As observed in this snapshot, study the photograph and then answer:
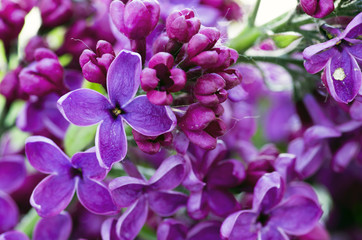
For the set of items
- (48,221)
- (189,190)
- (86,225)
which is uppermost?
(189,190)

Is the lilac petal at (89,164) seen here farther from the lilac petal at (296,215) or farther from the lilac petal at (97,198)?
the lilac petal at (296,215)

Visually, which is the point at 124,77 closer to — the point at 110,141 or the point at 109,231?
the point at 110,141

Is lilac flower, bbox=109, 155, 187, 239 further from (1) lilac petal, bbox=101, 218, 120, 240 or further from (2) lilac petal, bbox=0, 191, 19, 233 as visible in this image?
(2) lilac petal, bbox=0, 191, 19, 233

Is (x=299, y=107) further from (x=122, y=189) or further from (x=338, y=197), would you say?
(x=122, y=189)

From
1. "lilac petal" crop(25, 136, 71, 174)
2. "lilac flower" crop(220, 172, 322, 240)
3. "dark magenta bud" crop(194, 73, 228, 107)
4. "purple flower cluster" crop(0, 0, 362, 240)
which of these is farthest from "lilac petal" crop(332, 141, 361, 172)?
"lilac petal" crop(25, 136, 71, 174)

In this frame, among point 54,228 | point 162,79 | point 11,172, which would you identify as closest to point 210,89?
point 162,79

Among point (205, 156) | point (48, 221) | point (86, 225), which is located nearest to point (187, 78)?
point (205, 156)
